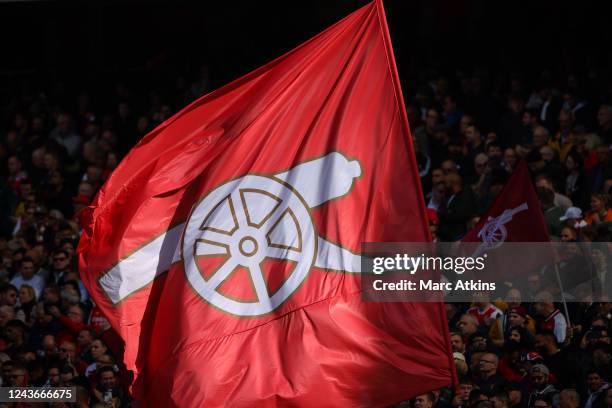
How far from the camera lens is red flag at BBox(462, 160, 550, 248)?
10.3 meters

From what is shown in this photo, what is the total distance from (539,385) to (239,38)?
10.3m

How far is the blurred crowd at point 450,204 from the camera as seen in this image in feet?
31.3

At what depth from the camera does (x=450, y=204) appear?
40.0 ft

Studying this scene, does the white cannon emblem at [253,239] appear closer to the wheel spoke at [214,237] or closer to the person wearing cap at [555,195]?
the wheel spoke at [214,237]

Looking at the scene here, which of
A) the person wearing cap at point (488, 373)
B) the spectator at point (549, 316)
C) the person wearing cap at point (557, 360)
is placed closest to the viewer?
the person wearing cap at point (557, 360)

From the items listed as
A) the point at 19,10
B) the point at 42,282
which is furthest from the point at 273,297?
the point at 19,10

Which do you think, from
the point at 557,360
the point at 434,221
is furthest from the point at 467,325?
the point at 434,221

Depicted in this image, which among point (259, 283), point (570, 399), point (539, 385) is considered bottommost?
point (570, 399)

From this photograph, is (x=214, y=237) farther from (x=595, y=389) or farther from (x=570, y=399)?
(x=595, y=389)

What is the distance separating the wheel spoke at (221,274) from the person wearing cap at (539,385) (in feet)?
8.30

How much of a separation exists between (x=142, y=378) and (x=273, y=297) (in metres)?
0.81

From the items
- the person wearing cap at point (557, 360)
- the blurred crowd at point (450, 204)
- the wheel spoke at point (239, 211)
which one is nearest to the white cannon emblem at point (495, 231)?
the blurred crowd at point (450, 204)

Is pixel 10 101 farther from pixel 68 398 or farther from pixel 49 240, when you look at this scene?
pixel 68 398

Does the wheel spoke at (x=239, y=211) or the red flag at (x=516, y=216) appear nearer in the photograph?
the wheel spoke at (x=239, y=211)
